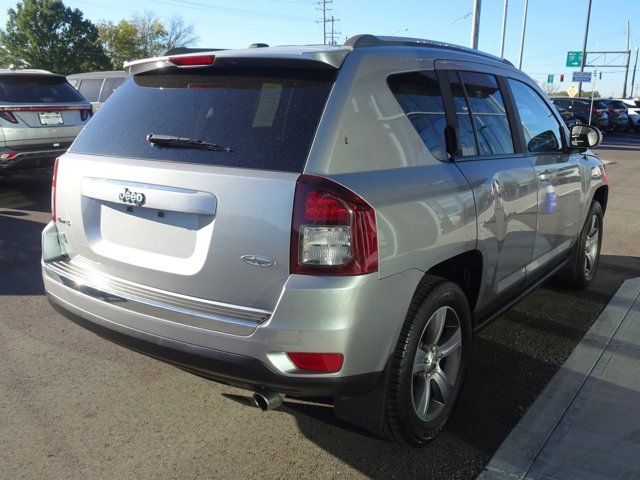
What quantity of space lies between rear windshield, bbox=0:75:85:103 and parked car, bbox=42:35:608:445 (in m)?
6.53

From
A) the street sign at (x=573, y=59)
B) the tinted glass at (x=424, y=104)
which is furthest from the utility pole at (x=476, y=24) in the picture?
the street sign at (x=573, y=59)

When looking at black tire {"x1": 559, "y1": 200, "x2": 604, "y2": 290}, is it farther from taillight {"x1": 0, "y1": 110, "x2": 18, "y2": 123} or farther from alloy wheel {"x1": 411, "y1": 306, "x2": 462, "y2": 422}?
taillight {"x1": 0, "y1": 110, "x2": 18, "y2": 123}

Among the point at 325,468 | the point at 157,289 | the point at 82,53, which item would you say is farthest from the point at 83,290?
the point at 82,53

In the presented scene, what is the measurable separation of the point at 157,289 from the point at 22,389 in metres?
1.41

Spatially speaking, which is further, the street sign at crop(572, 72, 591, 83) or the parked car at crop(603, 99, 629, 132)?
the parked car at crop(603, 99, 629, 132)

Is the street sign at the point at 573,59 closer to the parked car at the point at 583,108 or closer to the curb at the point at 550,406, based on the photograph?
the parked car at the point at 583,108

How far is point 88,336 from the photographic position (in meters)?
4.07

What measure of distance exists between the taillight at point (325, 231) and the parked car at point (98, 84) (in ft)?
42.5

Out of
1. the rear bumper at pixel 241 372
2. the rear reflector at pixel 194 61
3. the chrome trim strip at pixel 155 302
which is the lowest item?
the rear bumper at pixel 241 372

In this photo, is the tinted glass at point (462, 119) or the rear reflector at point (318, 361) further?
the tinted glass at point (462, 119)

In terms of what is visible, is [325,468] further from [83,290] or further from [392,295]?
[83,290]

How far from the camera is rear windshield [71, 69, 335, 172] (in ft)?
7.79

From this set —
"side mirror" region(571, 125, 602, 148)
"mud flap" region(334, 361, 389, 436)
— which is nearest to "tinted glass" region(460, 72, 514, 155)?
"side mirror" region(571, 125, 602, 148)

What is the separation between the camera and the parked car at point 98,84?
14.0 m
